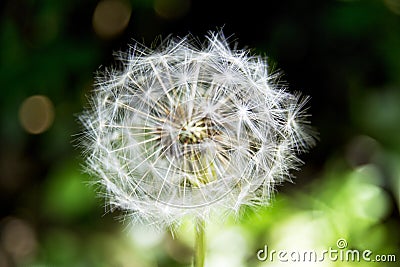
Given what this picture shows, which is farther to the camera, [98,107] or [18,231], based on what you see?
[18,231]

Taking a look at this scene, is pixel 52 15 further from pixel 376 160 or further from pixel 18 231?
pixel 376 160

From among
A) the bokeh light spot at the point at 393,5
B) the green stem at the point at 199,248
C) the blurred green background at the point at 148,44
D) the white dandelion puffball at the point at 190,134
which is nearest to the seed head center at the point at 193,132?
the white dandelion puffball at the point at 190,134

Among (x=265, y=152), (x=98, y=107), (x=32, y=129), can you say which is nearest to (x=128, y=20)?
(x=32, y=129)

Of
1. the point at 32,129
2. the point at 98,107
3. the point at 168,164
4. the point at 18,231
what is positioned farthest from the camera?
the point at 18,231

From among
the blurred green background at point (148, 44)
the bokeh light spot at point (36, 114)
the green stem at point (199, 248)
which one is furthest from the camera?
the bokeh light spot at point (36, 114)

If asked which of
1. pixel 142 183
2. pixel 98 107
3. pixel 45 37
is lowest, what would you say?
pixel 142 183

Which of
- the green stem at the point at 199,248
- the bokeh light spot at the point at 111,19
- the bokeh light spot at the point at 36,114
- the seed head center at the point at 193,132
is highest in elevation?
the bokeh light spot at the point at 111,19

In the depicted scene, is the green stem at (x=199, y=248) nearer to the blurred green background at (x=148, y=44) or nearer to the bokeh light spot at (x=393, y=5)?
the blurred green background at (x=148, y=44)

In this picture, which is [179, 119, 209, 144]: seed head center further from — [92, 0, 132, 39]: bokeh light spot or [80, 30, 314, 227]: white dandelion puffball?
[92, 0, 132, 39]: bokeh light spot
